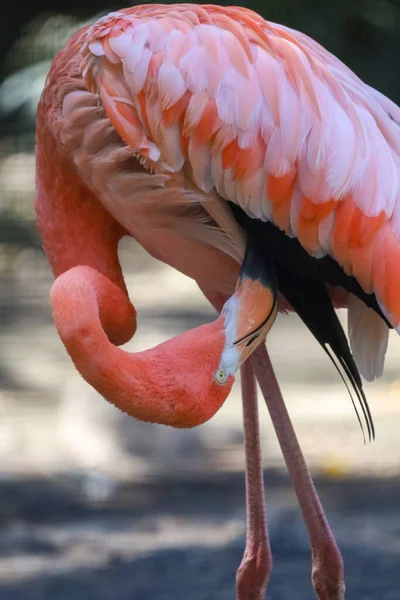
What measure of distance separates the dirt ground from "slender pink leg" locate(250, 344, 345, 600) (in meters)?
0.40

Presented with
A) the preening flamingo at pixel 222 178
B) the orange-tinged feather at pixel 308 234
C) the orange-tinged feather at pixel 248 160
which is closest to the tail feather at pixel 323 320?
the preening flamingo at pixel 222 178

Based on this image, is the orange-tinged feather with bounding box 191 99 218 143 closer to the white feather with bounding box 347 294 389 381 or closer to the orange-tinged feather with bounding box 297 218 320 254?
the orange-tinged feather with bounding box 297 218 320 254

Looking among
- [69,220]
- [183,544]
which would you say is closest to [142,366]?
[69,220]

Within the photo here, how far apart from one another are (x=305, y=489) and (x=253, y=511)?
0.44 ft

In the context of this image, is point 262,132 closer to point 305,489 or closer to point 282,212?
point 282,212

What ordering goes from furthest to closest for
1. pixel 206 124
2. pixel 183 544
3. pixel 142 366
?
1. pixel 183 544
2. pixel 206 124
3. pixel 142 366

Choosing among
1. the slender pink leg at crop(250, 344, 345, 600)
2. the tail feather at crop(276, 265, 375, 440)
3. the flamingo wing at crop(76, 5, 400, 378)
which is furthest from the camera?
the slender pink leg at crop(250, 344, 345, 600)

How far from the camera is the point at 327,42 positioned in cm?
283

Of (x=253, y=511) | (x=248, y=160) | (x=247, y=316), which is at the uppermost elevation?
(x=248, y=160)

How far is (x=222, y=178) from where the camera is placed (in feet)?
5.52

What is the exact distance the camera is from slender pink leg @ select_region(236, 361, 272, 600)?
2.15m

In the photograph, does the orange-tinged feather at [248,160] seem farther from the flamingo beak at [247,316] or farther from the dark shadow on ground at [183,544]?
the dark shadow on ground at [183,544]

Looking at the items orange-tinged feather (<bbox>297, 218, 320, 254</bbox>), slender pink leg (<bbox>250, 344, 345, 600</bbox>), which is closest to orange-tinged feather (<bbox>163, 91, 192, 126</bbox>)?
orange-tinged feather (<bbox>297, 218, 320, 254</bbox>)

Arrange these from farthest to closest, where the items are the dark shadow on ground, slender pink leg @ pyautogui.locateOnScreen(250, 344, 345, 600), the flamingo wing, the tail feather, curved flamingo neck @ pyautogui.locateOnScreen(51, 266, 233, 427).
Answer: the dark shadow on ground → slender pink leg @ pyautogui.locateOnScreen(250, 344, 345, 600) → the tail feather → the flamingo wing → curved flamingo neck @ pyautogui.locateOnScreen(51, 266, 233, 427)
